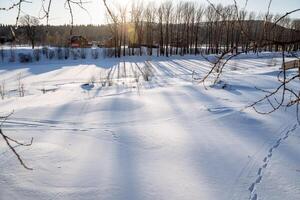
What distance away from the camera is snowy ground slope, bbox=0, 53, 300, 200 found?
169 inches

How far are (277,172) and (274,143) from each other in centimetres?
134

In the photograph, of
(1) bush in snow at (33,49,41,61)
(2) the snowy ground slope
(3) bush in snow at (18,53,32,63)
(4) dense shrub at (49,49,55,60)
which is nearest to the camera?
(2) the snowy ground slope

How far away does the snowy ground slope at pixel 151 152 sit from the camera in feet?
14.0

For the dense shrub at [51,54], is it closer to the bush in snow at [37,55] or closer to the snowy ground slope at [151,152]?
the bush in snow at [37,55]

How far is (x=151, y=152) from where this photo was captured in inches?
217

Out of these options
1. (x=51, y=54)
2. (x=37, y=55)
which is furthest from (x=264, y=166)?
(x=51, y=54)

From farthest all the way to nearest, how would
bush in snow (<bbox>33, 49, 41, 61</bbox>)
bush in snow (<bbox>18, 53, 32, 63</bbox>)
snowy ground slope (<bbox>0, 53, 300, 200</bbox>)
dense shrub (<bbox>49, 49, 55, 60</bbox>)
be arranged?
dense shrub (<bbox>49, 49, 55, 60</bbox>)
bush in snow (<bbox>33, 49, 41, 61</bbox>)
bush in snow (<bbox>18, 53, 32, 63</bbox>)
snowy ground slope (<bbox>0, 53, 300, 200</bbox>)

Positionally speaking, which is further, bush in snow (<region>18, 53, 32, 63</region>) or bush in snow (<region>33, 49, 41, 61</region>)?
bush in snow (<region>33, 49, 41, 61</region>)

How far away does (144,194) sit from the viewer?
4.14m

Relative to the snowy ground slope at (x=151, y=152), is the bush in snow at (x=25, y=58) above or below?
above

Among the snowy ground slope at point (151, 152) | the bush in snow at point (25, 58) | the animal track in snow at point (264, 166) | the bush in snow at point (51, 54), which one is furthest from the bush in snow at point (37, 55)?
the animal track in snow at point (264, 166)

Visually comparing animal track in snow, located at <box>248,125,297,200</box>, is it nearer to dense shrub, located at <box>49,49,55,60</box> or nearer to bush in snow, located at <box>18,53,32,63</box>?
bush in snow, located at <box>18,53,32,63</box>

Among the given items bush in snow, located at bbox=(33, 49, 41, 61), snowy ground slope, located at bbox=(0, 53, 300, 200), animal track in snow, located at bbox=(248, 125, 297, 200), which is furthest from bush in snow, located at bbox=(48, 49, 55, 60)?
animal track in snow, located at bbox=(248, 125, 297, 200)

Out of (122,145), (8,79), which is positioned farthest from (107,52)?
(122,145)
